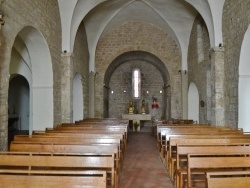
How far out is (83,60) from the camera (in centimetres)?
1491

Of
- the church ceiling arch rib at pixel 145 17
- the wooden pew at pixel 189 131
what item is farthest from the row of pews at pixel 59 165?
the church ceiling arch rib at pixel 145 17

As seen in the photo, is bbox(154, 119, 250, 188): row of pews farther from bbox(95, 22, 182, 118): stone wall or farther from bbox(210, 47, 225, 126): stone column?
bbox(95, 22, 182, 118): stone wall

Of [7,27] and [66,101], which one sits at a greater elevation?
[7,27]

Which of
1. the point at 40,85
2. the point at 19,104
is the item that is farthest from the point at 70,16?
the point at 19,104

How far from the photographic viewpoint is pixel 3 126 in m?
6.05

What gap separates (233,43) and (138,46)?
27.3ft

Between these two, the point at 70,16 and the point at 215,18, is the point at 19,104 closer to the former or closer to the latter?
the point at 70,16

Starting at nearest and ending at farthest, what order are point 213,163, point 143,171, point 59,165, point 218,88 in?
point 59,165 < point 213,163 < point 143,171 < point 218,88

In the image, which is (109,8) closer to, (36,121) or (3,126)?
(36,121)

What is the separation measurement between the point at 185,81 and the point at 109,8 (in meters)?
5.93

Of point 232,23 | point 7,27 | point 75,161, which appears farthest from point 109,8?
point 75,161

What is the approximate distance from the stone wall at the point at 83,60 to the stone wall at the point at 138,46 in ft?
Result: 4.06

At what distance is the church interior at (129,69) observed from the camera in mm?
7445

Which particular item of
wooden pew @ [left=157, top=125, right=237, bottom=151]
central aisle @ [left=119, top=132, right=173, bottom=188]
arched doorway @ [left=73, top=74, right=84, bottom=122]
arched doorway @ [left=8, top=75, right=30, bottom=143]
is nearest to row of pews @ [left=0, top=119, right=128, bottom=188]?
central aisle @ [left=119, top=132, right=173, bottom=188]
